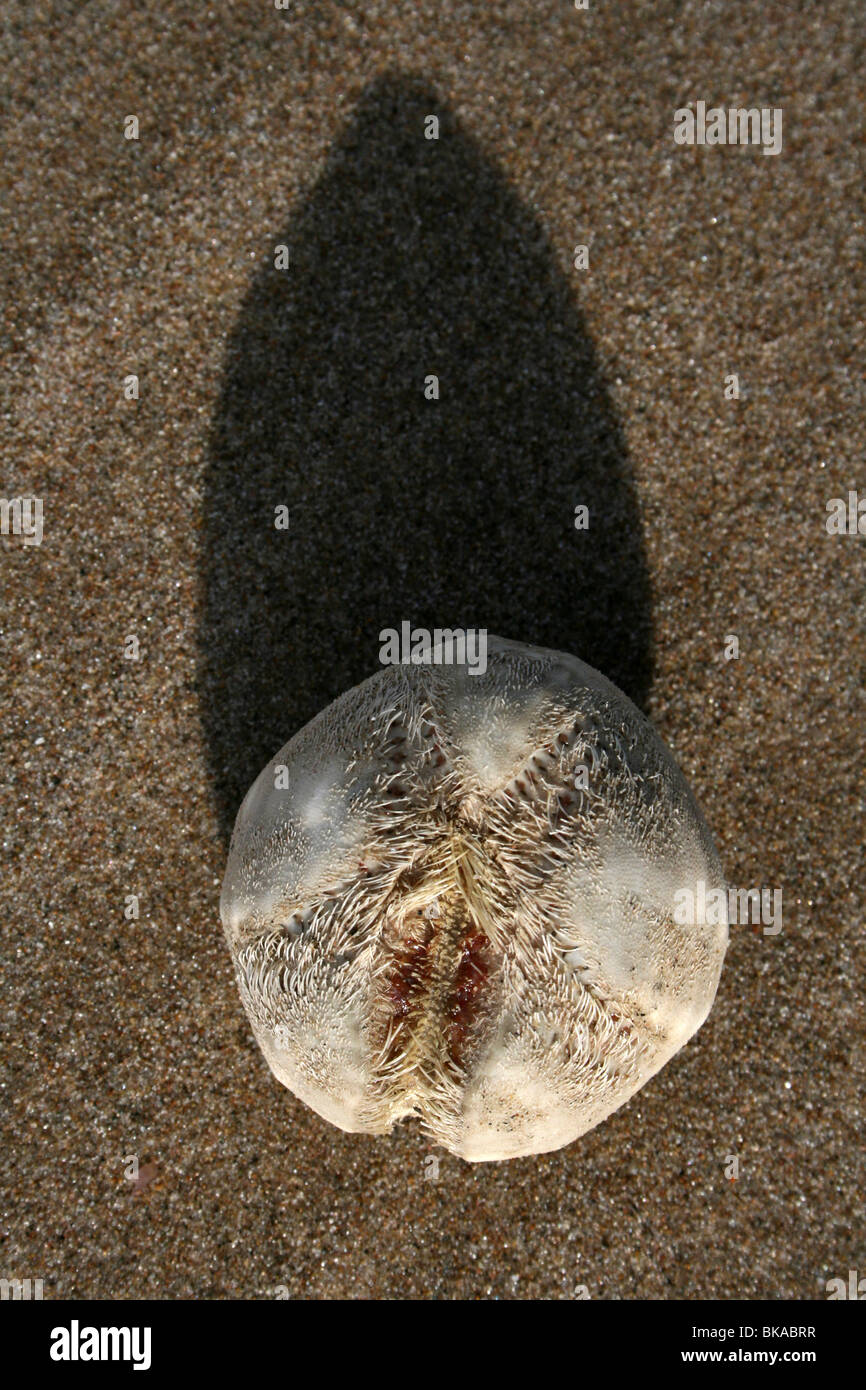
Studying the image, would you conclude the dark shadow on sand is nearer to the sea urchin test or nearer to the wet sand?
the wet sand

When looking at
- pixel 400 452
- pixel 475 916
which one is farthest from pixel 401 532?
pixel 475 916

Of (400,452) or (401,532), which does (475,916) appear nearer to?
(401,532)

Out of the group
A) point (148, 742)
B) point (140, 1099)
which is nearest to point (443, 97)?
point (148, 742)

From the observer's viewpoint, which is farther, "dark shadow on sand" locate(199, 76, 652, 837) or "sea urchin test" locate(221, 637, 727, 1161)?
"dark shadow on sand" locate(199, 76, 652, 837)

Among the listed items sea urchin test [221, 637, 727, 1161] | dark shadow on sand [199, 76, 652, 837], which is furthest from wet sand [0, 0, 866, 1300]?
sea urchin test [221, 637, 727, 1161]

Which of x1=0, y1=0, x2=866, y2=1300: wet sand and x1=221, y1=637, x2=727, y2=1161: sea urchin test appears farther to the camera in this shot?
x1=0, y1=0, x2=866, y2=1300: wet sand

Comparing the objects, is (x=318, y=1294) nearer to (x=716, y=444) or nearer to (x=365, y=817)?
(x=365, y=817)

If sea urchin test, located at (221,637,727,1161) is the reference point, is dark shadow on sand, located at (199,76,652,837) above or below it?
above
